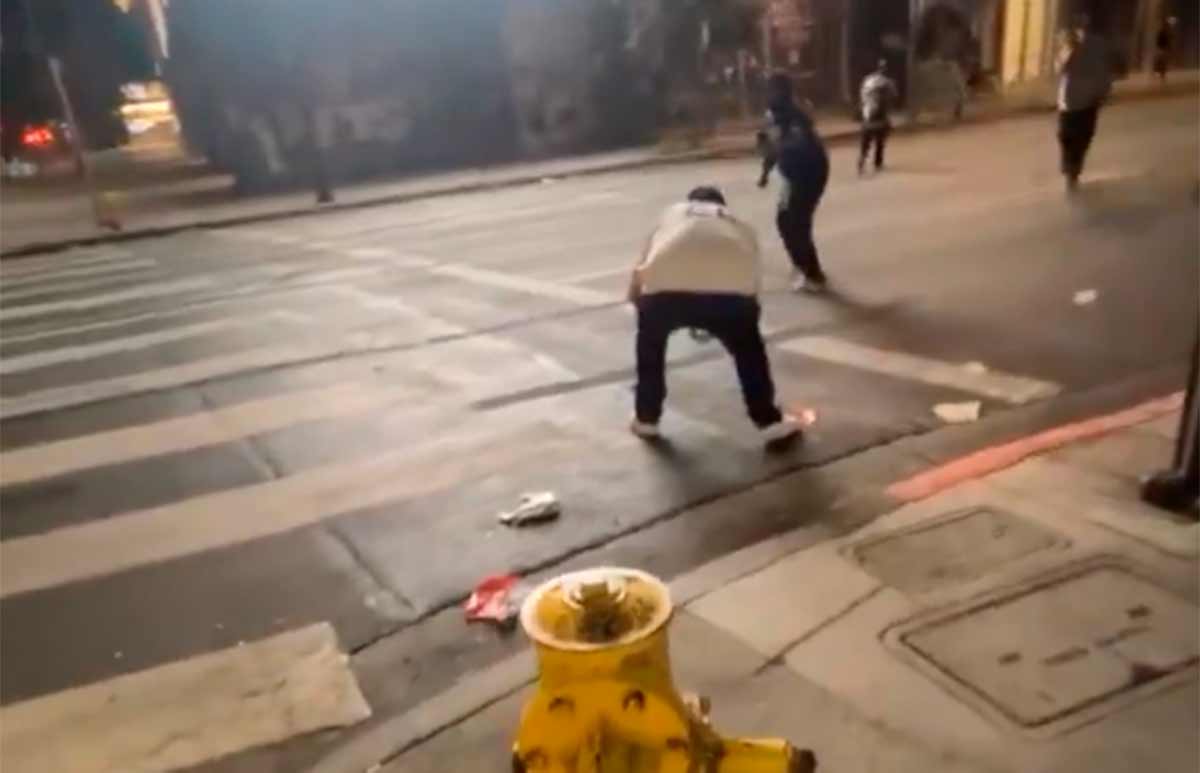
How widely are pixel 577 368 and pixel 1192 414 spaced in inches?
170

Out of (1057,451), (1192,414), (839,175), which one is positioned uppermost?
(1192,414)

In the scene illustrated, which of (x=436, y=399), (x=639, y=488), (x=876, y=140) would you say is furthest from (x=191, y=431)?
(x=876, y=140)

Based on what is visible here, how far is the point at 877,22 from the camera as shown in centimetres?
2966

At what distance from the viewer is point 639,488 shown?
6113 millimetres

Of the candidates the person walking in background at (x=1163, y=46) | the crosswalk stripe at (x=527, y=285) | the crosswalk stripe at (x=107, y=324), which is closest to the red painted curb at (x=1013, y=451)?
the crosswalk stripe at (x=527, y=285)

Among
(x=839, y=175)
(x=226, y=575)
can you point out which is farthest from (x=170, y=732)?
(x=839, y=175)

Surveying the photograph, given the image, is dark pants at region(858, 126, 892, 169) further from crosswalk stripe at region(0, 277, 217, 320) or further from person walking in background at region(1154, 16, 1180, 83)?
person walking in background at region(1154, 16, 1180, 83)

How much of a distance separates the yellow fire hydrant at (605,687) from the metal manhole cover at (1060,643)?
154 cm

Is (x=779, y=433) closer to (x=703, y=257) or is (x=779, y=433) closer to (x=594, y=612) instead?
(x=703, y=257)

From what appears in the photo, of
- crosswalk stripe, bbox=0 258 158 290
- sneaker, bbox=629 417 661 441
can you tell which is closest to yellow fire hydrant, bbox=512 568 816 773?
sneaker, bbox=629 417 661 441

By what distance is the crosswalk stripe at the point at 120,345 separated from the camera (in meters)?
10.1

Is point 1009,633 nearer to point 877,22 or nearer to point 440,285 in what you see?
point 440,285

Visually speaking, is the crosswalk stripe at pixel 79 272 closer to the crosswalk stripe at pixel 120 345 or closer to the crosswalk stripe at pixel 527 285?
the crosswalk stripe at pixel 527 285

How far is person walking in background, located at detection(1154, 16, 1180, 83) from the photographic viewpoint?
33.3 meters
